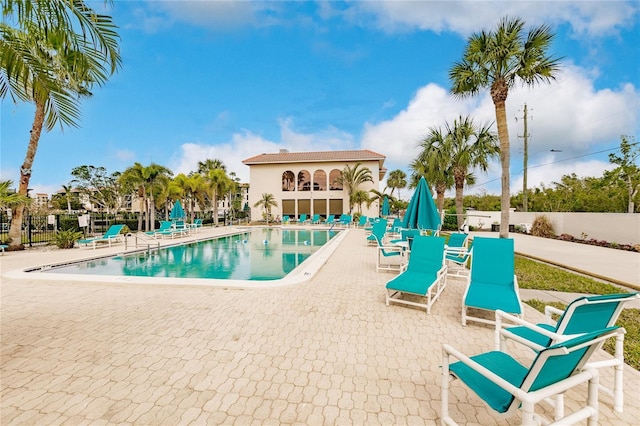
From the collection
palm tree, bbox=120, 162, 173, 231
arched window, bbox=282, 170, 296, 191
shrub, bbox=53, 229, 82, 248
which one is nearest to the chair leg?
shrub, bbox=53, 229, 82, 248

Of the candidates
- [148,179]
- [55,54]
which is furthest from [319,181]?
[55,54]

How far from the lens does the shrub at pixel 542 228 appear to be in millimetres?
16203

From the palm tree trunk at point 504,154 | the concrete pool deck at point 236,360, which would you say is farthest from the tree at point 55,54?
the palm tree trunk at point 504,154

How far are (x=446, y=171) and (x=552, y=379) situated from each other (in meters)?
14.1

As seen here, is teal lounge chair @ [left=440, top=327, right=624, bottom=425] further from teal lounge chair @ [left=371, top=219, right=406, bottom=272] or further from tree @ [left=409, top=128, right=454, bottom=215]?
tree @ [left=409, top=128, right=454, bottom=215]

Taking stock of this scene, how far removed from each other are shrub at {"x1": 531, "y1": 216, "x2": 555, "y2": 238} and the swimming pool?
14.9m

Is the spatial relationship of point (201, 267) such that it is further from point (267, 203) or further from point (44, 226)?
point (267, 203)

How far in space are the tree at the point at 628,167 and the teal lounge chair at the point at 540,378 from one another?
70.2 feet

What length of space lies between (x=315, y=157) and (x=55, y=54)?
28019mm

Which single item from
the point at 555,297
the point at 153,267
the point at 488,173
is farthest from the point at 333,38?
the point at 555,297

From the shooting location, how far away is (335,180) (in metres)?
29.3

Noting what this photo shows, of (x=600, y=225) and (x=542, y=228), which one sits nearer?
(x=600, y=225)

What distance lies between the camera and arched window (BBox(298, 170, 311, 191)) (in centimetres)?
3080

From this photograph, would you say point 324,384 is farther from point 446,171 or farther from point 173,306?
point 446,171
